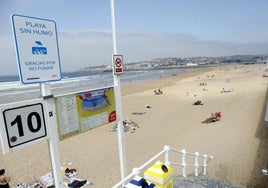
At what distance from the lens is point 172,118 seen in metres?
15.8

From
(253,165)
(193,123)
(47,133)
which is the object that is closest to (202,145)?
(253,165)

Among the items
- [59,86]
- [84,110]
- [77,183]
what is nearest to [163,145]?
[77,183]

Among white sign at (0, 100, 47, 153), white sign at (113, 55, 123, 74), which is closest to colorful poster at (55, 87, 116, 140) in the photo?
white sign at (0, 100, 47, 153)

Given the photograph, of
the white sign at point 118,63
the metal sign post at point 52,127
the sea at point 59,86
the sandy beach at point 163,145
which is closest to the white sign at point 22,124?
the metal sign post at point 52,127

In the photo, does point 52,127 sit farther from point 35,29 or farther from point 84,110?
point 35,29

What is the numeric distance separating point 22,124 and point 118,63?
2.21m

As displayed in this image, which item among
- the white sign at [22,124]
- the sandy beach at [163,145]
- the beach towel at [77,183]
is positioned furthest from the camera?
the sandy beach at [163,145]

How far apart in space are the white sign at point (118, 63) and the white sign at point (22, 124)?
1.84 metres

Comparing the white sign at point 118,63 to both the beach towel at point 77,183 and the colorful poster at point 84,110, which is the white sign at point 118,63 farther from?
the beach towel at point 77,183

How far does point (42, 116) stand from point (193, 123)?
502 inches

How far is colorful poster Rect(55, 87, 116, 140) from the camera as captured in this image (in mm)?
2705

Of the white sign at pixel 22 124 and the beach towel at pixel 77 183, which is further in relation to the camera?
the beach towel at pixel 77 183

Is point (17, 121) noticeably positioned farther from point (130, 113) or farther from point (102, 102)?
point (130, 113)

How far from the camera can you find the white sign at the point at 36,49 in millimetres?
2170
